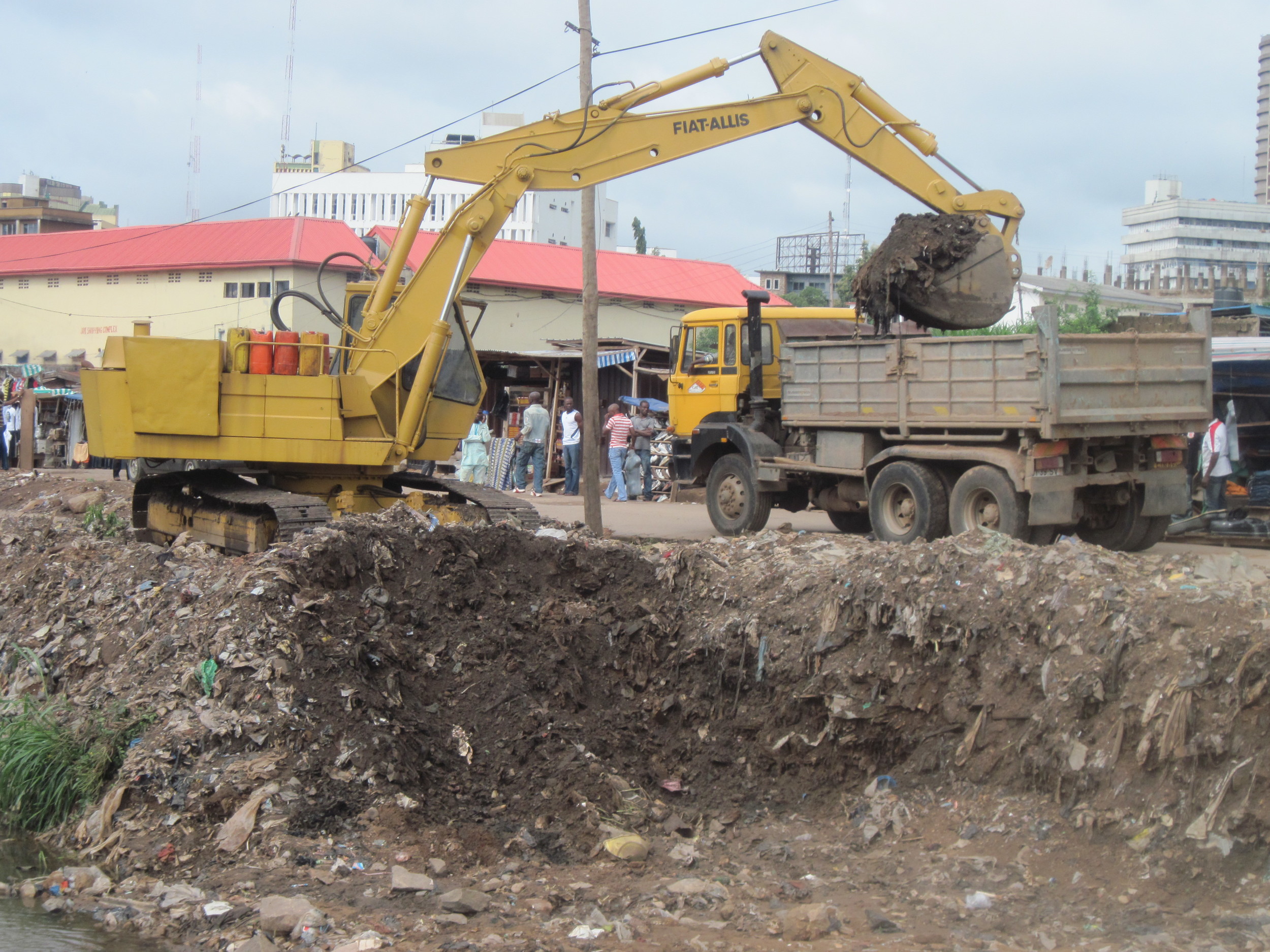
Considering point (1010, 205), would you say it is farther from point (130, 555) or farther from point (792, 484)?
point (130, 555)

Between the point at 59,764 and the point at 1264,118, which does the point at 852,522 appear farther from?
the point at 1264,118

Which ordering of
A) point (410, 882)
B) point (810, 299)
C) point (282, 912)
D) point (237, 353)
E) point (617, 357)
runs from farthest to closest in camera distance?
point (810, 299) → point (617, 357) → point (237, 353) → point (410, 882) → point (282, 912)

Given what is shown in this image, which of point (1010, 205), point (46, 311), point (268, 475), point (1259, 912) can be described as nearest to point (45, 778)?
point (268, 475)

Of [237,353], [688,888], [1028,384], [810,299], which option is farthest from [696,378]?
[810,299]

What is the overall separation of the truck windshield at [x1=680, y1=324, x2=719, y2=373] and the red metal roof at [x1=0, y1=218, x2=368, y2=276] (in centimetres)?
2308

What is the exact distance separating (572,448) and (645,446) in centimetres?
134

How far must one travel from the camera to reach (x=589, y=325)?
13.4 metres

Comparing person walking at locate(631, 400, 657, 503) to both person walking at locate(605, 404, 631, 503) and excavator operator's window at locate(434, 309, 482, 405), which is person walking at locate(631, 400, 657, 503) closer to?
person walking at locate(605, 404, 631, 503)

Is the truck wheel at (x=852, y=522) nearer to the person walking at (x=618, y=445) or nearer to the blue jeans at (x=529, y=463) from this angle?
the person walking at (x=618, y=445)

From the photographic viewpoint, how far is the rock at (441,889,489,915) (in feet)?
14.5

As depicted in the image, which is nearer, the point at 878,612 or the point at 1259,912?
the point at 1259,912

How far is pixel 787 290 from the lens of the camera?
277 feet

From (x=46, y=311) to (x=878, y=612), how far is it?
4224 centimetres

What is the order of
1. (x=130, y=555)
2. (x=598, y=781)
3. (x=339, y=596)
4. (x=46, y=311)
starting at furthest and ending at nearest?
1. (x=46, y=311)
2. (x=130, y=555)
3. (x=339, y=596)
4. (x=598, y=781)
